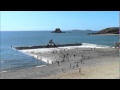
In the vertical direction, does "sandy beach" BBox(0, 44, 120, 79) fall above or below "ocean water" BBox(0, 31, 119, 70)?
below

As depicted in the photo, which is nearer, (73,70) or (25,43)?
(73,70)

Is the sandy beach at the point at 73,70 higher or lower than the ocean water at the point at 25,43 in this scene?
lower

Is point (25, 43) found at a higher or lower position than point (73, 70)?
higher

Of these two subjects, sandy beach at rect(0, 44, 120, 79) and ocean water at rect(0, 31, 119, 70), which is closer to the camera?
sandy beach at rect(0, 44, 120, 79)

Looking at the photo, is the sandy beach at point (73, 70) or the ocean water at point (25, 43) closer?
the sandy beach at point (73, 70)
